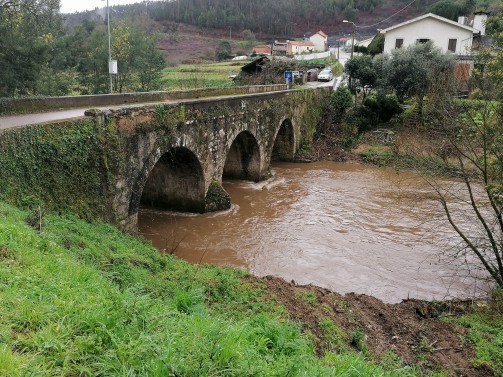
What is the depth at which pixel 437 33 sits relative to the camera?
3541cm

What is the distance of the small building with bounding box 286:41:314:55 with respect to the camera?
7806 centimetres

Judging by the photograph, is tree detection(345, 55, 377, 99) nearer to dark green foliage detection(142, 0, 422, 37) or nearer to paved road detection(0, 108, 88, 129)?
paved road detection(0, 108, 88, 129)

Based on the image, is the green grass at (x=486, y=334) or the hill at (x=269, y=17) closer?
the green grass at (x=486, y=334)

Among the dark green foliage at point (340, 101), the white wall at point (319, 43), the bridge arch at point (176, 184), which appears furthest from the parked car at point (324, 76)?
the white wall at point (319, 43)

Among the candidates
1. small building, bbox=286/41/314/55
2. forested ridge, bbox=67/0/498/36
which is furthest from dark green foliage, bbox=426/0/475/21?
forested ridge, bbox=67/0/498/36

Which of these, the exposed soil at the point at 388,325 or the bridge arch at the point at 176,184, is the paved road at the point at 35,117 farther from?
the exposed soil at the point at 388,325

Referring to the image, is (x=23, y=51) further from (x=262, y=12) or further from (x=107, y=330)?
(x=262, y=12)

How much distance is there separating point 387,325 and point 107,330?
6319 mm

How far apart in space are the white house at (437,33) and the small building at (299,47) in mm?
41864

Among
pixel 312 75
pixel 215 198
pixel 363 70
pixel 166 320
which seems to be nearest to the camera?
pixel 166 320

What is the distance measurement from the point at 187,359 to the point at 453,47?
3814 cm

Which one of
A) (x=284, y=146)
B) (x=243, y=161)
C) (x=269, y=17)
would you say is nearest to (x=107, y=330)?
(x=243, y=161)

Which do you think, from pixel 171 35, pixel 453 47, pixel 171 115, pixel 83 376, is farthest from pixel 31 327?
pixel 171 35

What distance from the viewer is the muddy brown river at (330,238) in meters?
11.5
